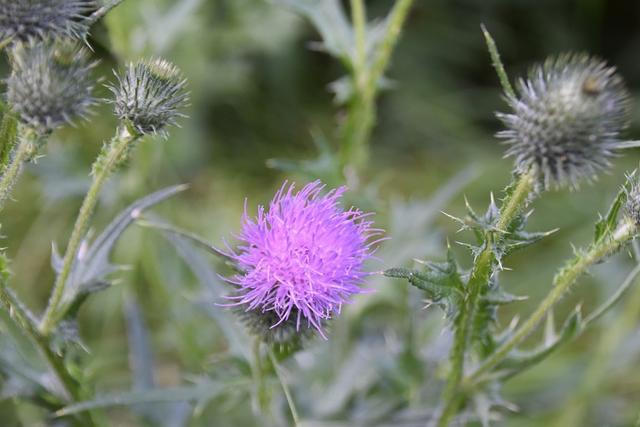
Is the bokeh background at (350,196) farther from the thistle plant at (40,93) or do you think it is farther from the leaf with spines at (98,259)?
the thistle plant at (40,93)

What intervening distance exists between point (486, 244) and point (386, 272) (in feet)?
1.12

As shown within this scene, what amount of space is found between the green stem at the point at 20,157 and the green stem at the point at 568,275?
58.7 inches

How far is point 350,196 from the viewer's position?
3127 mm

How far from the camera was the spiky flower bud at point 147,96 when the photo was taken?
6.56 feet

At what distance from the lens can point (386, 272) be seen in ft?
6.13

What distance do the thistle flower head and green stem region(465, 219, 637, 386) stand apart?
22.2 inches

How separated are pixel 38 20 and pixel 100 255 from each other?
731mm

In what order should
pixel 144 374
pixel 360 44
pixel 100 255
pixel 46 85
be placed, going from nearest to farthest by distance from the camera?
pixel 46 85 → pixel 100 255 → pixel 144 374 → pixel 360 44

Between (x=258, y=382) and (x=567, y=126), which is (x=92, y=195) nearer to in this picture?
(x=258, y=382)

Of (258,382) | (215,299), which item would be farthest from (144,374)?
(258,382)

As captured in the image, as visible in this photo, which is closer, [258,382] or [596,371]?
[258,382]

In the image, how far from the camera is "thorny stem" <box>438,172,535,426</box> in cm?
204

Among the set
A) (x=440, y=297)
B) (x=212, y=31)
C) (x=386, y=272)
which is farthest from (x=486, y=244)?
(x=212, y=31)

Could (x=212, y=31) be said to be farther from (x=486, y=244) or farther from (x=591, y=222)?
(x=486, y=244)
